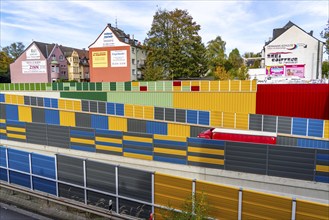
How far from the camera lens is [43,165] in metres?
9.53

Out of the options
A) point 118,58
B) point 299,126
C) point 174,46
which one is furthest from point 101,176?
point 118,58

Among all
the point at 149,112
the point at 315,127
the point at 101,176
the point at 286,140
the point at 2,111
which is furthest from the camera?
the point at 149,112

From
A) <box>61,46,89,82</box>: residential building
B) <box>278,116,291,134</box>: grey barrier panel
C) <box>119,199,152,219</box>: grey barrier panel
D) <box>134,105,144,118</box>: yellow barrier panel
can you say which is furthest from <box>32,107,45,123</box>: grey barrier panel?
<box>61,46,89,82</box>: residential building

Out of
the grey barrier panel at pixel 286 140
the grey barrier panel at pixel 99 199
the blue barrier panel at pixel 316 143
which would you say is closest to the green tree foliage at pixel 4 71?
the grey barrier panel at pixel 99 199

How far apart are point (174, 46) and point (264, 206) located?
42.3m

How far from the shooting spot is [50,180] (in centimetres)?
941

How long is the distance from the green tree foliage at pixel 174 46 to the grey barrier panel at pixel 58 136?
31.7 m

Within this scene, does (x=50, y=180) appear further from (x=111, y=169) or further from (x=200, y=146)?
(x=200, y=146)

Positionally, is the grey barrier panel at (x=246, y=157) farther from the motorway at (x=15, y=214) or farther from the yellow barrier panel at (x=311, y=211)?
the motorway at (x=15, y=214)

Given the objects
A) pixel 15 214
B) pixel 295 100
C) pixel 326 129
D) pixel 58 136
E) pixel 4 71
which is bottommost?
pixel 15 214

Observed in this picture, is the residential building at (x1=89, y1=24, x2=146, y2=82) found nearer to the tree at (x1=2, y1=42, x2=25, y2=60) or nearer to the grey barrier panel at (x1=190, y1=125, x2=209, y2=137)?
the grey barrier panel at (x1=190, y1=125, x2=209, y2=137)

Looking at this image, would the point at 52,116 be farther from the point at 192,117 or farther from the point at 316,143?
the point at 316,143

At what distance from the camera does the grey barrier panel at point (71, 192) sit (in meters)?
8.97

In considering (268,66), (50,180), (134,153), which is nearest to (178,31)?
(268,66)
